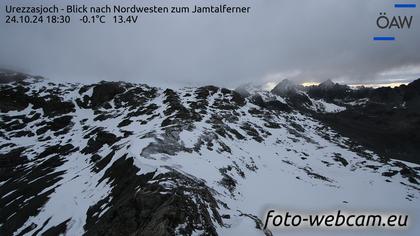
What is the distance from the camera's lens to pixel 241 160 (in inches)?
2151

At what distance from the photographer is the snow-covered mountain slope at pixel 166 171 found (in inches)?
863

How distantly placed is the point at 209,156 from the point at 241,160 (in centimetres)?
979

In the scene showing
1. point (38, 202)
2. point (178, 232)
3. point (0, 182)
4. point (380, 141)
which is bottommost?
point (380, 141)

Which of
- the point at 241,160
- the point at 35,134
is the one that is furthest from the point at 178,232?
the point at 35,134

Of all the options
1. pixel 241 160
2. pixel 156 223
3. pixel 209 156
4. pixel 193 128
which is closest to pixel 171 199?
pixel 156 223

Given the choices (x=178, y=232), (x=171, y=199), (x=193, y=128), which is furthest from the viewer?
(x=193, y=128)

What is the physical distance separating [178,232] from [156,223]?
174 cm

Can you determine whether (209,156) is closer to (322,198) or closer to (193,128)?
(193,128)

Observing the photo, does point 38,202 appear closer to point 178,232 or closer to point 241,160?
point 178,232

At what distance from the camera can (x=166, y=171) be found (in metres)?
28.6

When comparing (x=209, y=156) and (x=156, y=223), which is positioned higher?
(x=156, y=223)

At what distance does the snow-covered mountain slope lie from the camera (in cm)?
2192

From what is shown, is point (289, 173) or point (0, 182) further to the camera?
point (289, 173)

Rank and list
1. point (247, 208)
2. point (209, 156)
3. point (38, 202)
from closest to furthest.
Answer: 1. point (247, 208)
2. point (38, 202)
3. point (209, 156)
